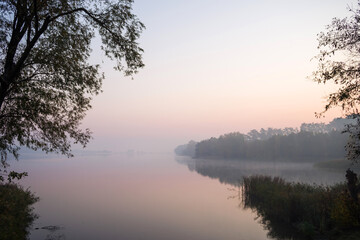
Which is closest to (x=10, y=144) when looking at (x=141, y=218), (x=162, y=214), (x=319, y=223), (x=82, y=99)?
(x=82, y=99)

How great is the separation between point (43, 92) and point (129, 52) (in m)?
4.73

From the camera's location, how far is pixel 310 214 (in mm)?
18750

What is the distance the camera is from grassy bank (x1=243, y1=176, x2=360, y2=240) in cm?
1452


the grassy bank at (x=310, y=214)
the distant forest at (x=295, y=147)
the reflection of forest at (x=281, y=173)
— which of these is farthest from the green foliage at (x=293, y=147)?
the grassy bank at (x=310, y=214)

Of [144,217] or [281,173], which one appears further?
[281,173]

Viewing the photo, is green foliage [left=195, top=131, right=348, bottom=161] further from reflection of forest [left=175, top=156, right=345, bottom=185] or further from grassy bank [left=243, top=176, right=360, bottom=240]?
grassy bank [left=243, top=176, right=360, bottom=240]

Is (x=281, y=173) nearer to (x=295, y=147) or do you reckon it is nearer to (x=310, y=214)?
(x=310, y=214)

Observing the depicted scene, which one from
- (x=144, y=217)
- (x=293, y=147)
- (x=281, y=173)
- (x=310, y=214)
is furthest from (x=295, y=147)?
(x=144, y=217)

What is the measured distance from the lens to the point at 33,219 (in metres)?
21.5

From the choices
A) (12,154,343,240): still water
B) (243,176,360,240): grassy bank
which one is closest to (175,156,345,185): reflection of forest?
(12,154,343,240): still water

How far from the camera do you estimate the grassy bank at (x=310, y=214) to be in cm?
1452

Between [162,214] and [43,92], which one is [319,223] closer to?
[162,214]

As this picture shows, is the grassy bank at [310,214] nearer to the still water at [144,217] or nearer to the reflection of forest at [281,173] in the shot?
the still water at [144,217]

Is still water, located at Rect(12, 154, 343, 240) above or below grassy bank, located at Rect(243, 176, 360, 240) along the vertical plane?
below
